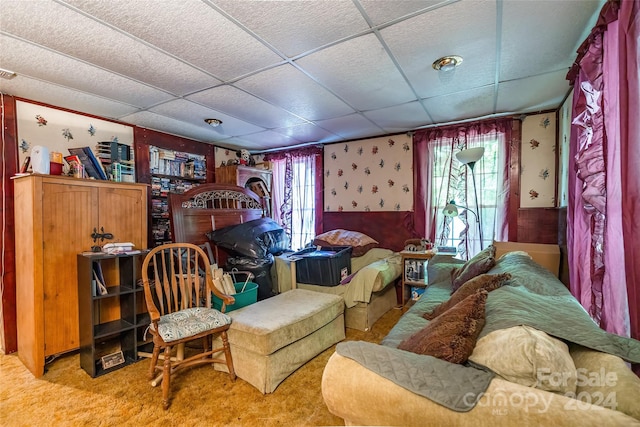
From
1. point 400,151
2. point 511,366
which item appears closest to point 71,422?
point 511,366

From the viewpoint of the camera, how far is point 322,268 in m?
3.05

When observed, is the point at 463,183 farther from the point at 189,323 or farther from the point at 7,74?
the point at 7,74

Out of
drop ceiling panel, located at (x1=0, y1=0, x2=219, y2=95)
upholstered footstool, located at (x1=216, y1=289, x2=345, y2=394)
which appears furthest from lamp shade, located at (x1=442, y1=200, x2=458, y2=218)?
drop ceiling panel, located at (x1=0, y1=0, x2=219, y2=95)

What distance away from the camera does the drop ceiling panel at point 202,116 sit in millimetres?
2814

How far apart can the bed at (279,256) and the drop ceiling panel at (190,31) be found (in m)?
1.73

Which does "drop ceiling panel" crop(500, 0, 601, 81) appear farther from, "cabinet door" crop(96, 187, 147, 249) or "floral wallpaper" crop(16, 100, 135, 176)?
"floral wallpaper" crop(16, 100, 135, 176)

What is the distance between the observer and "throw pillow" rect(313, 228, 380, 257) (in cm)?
374

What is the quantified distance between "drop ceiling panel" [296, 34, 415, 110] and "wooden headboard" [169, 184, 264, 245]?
2058 mm

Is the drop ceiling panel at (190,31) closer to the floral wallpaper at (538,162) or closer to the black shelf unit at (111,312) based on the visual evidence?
the black shelf unit at (111,312)

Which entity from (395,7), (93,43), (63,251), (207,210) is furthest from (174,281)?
(395,7)

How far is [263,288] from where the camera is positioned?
3119 millimetres

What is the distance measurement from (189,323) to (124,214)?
4.71 ft

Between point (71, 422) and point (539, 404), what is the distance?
7.78ft

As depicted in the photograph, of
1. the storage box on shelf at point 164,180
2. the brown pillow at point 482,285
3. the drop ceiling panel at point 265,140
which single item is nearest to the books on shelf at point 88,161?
the storage box on shelf at point 164,180
